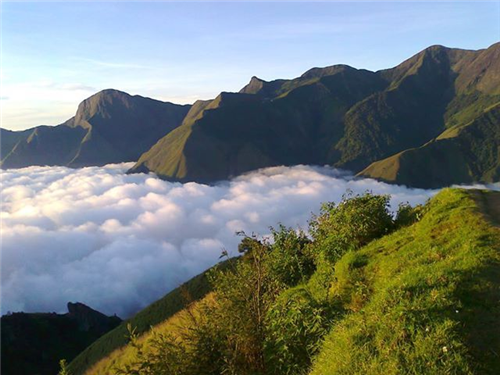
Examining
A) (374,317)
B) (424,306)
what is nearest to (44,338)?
(374,317)

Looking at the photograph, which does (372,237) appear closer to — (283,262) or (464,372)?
(283,262)

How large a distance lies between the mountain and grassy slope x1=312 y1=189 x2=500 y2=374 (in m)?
72.1

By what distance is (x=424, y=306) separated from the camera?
26.3ft

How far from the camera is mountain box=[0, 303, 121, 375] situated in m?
67.3

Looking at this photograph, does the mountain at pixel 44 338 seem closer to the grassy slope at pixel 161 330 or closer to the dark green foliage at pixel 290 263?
the grassy slope at pixel 161 330

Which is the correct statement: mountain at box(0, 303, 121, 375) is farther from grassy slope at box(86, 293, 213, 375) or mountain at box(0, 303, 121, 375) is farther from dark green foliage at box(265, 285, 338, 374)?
dark green foliage at box(265, 285, 338, 374)

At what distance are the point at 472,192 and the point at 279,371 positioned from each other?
11661 mm

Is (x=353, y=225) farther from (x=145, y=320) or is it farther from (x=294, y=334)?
(x=145, y=320)

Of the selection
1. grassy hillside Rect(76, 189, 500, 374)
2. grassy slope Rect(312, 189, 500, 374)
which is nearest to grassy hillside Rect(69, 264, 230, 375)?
grassy hillside Rect(76, 189, 500, 374)

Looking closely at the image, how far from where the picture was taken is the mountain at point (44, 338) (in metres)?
67.3

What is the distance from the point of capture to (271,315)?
9375 mm

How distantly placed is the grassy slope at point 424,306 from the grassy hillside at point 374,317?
0.07ft

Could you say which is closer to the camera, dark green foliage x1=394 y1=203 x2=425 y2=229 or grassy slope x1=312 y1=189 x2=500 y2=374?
grassy slope x1=312 y1=189 x2=500 y2=374

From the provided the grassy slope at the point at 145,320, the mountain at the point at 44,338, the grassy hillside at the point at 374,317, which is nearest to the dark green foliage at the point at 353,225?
the grassy hillside at the point at 374,317
